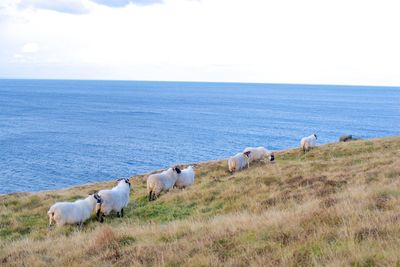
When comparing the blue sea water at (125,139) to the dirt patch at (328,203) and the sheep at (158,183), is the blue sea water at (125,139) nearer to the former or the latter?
the sheep at (158,183)

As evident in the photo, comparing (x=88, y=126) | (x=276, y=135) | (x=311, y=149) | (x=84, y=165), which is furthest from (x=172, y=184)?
(x=88, y=126)

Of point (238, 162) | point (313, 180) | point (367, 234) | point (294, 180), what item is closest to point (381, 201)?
point (367, 234)

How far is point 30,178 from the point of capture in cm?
5753

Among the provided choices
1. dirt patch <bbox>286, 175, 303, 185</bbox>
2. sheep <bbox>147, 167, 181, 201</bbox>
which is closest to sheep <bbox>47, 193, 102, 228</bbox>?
sheep <bbox>147, 167, 181, 201</bbox>

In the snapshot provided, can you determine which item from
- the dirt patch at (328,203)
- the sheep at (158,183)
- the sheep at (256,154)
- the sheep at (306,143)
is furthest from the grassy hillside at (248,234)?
the sheep at (306,143)

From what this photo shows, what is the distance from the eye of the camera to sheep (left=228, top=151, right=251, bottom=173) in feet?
90.6

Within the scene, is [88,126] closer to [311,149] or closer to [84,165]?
[84,165]

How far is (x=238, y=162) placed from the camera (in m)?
27.8

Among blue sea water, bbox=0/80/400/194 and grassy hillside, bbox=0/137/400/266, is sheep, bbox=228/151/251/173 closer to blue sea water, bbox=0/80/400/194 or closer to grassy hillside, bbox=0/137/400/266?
grassy hillside, bbox=0/137/400/266

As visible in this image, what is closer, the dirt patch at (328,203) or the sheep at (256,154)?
the dirt patch at (328,203)

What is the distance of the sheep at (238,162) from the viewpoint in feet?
90.6

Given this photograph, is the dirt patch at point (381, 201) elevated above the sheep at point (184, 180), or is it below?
above

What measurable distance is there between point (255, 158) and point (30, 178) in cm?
3891

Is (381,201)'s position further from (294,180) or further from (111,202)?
(111,202)
